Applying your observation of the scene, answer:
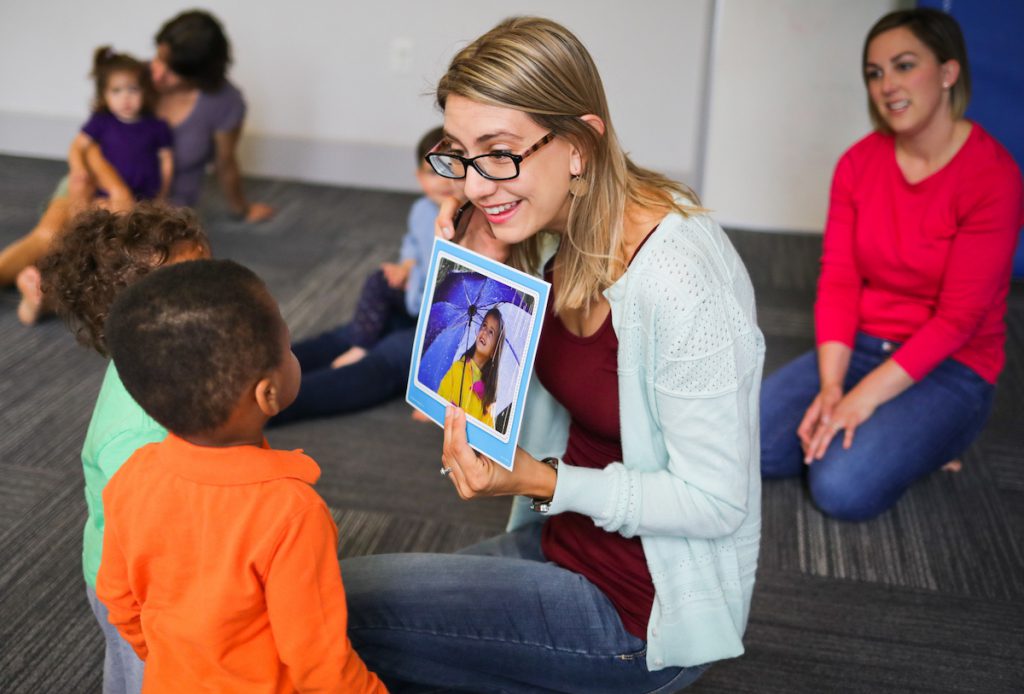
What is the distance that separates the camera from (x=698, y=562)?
58.1 inches

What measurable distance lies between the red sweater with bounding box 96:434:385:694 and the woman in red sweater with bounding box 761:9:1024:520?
1613mm

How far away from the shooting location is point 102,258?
1.46 metres

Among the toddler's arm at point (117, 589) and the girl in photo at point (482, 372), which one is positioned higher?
the girl in photo at point (482, 372)

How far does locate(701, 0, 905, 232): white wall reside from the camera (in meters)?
4.01

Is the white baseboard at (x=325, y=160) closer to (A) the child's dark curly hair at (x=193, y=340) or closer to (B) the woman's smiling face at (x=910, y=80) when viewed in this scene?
(B) the woman's smiling face at (x=910, y=80)

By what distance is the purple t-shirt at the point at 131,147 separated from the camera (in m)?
3.84

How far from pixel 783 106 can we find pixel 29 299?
2.96 m

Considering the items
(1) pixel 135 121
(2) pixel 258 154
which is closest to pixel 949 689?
(1) pixel 135 121

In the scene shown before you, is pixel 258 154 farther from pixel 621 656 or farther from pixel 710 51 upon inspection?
pixel 621 656

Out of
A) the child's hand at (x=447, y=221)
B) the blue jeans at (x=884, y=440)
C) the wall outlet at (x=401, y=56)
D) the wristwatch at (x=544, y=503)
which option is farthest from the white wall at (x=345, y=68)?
the wristwatch at (x=544, y=503)

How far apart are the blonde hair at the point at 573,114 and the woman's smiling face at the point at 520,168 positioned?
0.05 ft

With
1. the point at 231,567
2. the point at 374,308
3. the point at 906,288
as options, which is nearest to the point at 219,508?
the point at 231,567

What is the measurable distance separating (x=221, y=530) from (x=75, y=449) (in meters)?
1.71

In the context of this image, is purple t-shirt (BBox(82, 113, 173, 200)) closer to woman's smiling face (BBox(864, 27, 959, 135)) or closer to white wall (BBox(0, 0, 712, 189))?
white wall (BBox(0, 0, 712, 189))
